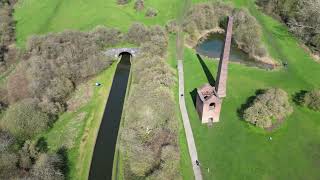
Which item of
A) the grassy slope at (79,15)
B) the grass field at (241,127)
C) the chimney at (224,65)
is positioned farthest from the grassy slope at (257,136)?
the grassy slope at (79,15)

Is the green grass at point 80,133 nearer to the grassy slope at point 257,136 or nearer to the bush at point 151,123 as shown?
the bush at point 151,123

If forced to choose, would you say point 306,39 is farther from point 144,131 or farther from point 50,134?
point 50,134

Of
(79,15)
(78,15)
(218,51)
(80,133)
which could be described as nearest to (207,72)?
(218,51)

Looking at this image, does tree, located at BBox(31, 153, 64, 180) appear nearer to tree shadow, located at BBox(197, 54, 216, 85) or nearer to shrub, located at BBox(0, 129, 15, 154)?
shrub, located at BBox(0, 129, 15, 154)

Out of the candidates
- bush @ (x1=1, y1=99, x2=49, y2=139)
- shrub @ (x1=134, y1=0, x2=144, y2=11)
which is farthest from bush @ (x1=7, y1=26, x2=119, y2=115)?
shrub @ (x1=134, y1=0, x2=144, y2=11)

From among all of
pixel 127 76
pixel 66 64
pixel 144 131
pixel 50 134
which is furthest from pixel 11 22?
pixel 144 131

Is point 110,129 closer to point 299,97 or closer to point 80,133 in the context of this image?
point 80,133
